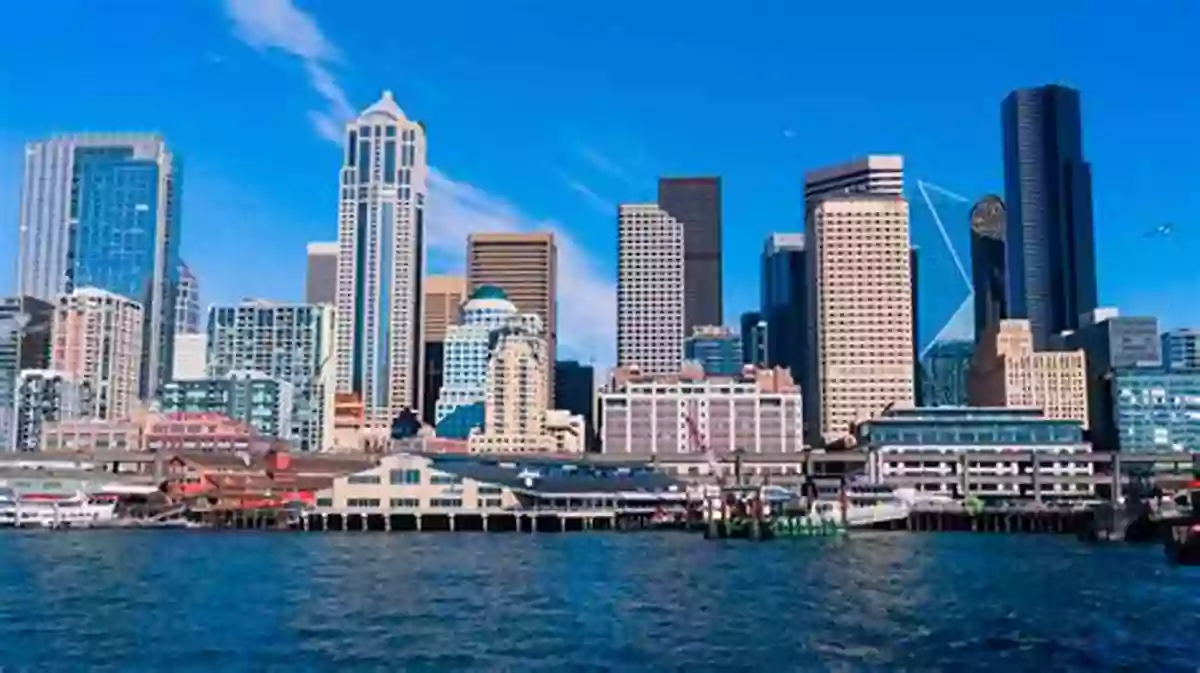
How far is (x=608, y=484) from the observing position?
16425 centimetres

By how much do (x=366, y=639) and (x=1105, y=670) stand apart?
23093 mm

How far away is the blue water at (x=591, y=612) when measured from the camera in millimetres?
40875

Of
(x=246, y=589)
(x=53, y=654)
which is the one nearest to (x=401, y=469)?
(x=246, y=589)

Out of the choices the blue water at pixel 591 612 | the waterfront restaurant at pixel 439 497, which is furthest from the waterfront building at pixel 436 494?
the blue water at pixel 591 612

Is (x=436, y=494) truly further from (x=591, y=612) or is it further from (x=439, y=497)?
(x=591, y=612)

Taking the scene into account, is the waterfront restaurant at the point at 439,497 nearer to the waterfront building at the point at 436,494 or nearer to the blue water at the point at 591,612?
the waterfront building at the point at 436,494

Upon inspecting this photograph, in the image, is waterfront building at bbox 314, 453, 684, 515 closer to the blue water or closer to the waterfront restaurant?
the waterfront restaurant

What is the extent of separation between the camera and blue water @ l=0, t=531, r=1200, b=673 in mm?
40875

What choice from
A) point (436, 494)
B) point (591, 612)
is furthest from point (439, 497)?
point (591, 612)

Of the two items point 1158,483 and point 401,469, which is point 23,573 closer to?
point 401,469

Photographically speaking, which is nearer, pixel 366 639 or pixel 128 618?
pixel 366 639

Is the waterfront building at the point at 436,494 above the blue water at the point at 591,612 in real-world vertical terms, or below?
above

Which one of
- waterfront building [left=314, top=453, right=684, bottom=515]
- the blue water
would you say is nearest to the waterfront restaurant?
waterfront building [left=314, top=453, right=684, bottom=515]

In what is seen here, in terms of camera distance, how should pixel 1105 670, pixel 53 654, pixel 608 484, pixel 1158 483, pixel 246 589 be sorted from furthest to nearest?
pixel 1158 483 < pixel 608 484 < pixel 246 589 < pixel 53 654 < pixel 1105 670
